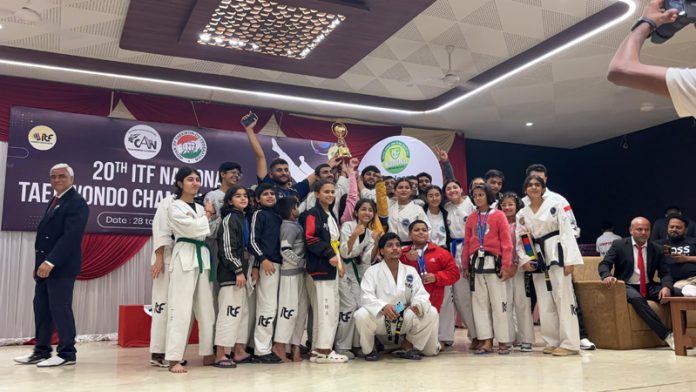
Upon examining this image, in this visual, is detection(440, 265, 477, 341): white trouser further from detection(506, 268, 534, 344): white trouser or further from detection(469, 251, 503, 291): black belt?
detection(506, 268, 534, 344): white trouser

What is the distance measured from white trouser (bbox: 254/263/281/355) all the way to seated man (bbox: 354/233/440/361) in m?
0.62

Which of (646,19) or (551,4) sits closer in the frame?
(646,19)

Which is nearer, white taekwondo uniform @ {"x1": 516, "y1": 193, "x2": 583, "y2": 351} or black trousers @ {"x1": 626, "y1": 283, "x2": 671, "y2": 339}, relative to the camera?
white taekwondo uniform @ {"x1": 516, "y1": 193, "x2": 583, "y2": 351}

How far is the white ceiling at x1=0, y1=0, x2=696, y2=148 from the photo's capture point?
5027 mm

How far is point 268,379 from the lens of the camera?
3.36m

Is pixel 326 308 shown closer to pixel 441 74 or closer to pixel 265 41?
pixel 265 41

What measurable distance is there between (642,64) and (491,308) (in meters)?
3.67

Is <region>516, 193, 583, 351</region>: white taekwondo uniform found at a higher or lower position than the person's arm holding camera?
lower

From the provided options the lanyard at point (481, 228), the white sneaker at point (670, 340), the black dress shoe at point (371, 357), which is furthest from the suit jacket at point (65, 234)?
the white sneaker at point (670, 340)

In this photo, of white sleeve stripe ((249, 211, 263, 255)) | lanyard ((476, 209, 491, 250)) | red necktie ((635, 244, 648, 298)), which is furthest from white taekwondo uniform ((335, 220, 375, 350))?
red necktie ((635, 244, 648, 298))

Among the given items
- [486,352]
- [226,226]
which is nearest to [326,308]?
[226,226]

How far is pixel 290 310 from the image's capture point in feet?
13.5

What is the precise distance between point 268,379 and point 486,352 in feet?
6.71

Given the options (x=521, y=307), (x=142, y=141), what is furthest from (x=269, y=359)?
(x=142, y=141)
